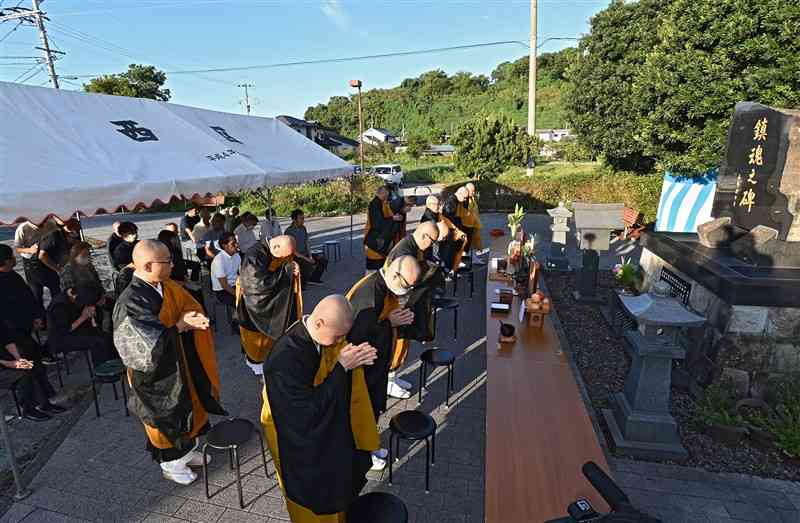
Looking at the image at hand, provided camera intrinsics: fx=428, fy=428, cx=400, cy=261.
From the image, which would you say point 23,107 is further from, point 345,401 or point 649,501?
point 649,501

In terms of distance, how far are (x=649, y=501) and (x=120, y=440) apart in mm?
5124

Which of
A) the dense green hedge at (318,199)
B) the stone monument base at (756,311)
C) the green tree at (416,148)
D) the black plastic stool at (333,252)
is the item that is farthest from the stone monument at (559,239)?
the green tree at (416,148)

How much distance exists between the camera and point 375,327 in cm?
391

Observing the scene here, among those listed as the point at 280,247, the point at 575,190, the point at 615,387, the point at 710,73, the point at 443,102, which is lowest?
the point at 615,387

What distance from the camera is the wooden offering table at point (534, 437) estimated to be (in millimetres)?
2617

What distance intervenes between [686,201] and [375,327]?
12.8 m

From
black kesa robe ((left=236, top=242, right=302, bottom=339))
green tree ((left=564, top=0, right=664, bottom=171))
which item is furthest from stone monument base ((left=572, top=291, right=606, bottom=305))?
green tree ((left=564, top=0, right=664, bottom=171))

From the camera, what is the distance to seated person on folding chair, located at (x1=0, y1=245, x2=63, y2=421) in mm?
4203

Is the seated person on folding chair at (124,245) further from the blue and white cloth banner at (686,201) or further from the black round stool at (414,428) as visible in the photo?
the blue and white cloth banner at (686,201)

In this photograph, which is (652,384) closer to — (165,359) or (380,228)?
(165,359)

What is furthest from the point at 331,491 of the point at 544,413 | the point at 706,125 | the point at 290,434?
the point at 706,125

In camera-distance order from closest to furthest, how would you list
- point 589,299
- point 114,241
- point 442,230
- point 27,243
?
point 114,241
point 27,243
point 442,230
point 589,299

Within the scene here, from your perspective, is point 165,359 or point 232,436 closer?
point 232,436

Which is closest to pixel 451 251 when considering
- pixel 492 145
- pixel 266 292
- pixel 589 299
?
pixel 589 299
